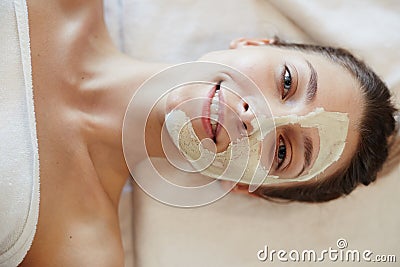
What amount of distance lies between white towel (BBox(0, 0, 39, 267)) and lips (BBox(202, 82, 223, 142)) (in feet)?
0.87

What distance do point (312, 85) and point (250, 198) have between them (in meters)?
0.31

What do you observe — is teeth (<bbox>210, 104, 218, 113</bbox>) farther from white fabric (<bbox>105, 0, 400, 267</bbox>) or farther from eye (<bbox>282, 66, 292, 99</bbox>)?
white fabric (<bbox>105, 0, 400, 267</bbox>)

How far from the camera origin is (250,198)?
1.13m

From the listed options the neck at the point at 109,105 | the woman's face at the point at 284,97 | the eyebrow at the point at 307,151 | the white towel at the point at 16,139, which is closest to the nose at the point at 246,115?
the woman's face at the point at 284,97

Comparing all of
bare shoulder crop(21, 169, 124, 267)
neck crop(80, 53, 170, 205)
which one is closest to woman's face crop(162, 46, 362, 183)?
neck crop(80, 53, 170, 205)

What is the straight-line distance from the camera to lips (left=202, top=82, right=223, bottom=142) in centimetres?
85

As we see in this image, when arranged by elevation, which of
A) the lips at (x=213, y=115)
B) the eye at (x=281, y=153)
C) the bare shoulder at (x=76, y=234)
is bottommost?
the bare shoulder at (x=76, y=234)

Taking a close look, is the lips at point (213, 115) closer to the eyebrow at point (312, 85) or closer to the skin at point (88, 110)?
the skin at point (88, 110)

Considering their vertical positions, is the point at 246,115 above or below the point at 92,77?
→ above

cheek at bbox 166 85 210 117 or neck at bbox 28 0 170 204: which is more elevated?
cheek at bbox 166 85 210 117

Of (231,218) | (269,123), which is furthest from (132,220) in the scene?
(269,123)

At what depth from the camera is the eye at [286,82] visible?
0.90m

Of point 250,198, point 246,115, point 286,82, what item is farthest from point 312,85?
point 250,198

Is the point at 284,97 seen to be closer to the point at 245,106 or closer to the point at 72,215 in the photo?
the point at 245,106
